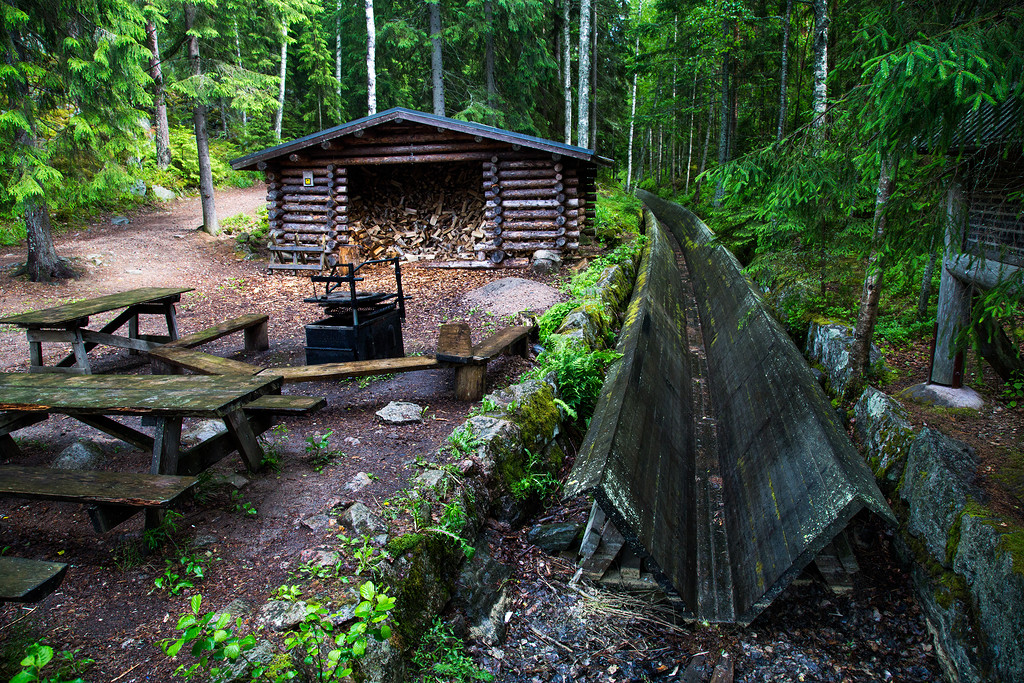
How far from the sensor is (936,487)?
3.53 metres

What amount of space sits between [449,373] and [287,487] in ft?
9.91

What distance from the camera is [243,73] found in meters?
14.9

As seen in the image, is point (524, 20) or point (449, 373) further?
point (524, 20)

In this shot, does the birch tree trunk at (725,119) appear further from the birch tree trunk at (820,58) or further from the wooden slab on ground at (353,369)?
the wooden slab on ground at (353,369)

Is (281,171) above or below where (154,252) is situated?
above

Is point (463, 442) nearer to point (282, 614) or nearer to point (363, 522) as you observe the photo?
point (363, 522)

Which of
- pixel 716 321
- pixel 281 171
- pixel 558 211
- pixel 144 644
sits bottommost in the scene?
pixel 144 644

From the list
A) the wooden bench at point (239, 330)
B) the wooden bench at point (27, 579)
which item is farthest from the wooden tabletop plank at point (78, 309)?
the wooden bench at point (27, 579)

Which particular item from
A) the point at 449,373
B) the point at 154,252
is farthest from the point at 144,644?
the point at 154,252

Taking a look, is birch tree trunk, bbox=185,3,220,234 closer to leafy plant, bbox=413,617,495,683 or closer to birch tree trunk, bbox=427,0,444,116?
birch tree trunk, bbox=427,0,444,116

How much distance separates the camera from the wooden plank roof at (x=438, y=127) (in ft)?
39.3

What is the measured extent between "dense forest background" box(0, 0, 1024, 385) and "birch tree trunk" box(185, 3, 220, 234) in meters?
0.06

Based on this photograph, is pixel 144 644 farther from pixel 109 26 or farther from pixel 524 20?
pixel 524 20

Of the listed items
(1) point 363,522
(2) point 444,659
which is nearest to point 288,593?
(1) point 363,522
